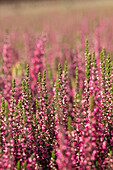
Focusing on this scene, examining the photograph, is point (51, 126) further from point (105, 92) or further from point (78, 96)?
point (105, 92)

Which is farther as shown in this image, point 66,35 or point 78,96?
point 66,35

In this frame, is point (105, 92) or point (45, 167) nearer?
point (105, 92)

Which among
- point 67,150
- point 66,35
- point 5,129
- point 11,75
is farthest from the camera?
point 66,35

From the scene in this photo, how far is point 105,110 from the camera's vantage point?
189cm

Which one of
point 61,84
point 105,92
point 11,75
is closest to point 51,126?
point 61,84

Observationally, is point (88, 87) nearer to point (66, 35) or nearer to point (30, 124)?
point (30, 124)

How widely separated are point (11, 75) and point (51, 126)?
1.85 meters

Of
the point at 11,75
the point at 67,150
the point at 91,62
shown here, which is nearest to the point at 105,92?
the point at 91,62

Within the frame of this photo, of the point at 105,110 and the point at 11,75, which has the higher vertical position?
the point at 11,75

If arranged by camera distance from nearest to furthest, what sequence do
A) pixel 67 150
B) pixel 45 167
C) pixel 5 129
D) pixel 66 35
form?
pixel 67 150 → pixel 5 129 → pixel 45 167 → pixel 66 35

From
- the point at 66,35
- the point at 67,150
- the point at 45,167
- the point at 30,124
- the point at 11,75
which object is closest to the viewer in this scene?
Answer: the point at 67,150

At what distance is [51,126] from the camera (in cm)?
195

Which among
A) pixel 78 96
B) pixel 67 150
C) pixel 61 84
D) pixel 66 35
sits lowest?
pixel 67 150

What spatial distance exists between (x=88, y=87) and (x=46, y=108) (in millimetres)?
414
